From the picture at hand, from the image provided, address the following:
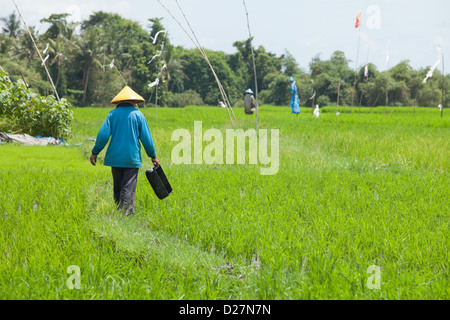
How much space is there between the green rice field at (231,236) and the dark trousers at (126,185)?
0.37 ft

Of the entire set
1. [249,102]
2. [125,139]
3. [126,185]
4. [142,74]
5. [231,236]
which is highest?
[142,74]

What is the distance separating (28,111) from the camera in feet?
31.2

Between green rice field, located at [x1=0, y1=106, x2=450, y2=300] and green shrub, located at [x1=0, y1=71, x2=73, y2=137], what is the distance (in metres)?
4.03

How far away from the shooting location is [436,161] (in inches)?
257

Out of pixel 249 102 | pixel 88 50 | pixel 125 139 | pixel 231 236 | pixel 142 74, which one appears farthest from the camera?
pixel 142 74

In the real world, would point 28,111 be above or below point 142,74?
below

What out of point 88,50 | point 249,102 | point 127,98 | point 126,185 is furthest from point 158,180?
point 88,50

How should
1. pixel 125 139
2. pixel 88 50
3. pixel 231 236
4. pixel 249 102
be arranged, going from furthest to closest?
1. pixel 88 50
2. pixel 249 102
3. pixel 125 139
4. pixel 231 236

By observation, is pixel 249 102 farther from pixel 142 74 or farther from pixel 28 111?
pixel 142 74

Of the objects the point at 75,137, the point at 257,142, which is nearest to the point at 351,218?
the point at 257,142

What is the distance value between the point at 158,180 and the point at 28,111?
24.1ft

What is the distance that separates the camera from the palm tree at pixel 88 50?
30.6 m
